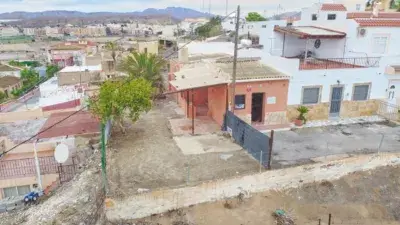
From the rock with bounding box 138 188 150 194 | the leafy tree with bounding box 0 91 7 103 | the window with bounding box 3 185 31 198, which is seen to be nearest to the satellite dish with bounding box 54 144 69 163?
the window with bounding box 3 185 31 198

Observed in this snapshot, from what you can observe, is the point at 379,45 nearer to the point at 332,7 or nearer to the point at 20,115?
the point at 332,7

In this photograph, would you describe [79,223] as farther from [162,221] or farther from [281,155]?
[281,155]

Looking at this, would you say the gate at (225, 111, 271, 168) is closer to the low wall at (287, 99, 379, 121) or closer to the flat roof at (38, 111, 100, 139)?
the low wall at (287, 99, 379, 121)

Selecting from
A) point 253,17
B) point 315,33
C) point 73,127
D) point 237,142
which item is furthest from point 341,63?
point 253,17

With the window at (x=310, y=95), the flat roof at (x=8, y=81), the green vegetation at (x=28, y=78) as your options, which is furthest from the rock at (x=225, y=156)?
the flat roof at (x=8, y=81)

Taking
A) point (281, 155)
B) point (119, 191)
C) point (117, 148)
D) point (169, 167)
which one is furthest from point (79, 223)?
point (281, 155)

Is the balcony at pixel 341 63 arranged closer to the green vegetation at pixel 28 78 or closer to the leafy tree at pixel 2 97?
the leafy tree at pixel 2 97
